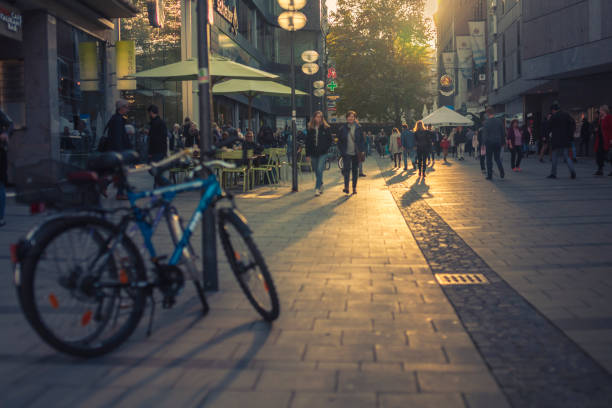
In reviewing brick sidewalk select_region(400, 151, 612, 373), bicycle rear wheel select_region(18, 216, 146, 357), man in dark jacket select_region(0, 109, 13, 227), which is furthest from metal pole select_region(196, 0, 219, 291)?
man in dark jacket select_region(0, 109, 13, 227)

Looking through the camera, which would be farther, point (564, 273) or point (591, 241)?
point (591, 241)

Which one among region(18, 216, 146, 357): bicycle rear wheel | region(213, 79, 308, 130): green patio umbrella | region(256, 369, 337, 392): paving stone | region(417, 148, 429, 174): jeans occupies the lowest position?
region(256, 369, 337, 392): paving stone

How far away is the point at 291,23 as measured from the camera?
15.2 m

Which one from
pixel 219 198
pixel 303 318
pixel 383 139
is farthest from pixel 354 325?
pixel 383 139

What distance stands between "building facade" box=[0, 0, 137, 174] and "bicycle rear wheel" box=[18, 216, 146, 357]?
11333mm

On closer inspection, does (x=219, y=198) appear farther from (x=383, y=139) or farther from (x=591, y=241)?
(x=383, y=139)

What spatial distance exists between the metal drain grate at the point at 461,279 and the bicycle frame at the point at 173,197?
2.27m

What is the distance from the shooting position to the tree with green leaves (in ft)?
160

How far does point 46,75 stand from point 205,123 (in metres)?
11.4

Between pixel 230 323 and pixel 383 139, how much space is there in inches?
1536

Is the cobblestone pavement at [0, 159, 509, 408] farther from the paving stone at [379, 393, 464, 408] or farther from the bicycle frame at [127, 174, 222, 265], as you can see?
the bicycle frame at [127, 174, 222, 265]

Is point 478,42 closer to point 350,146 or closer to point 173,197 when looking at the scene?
point 350,146

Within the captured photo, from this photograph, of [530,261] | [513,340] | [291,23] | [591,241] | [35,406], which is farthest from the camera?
[291,23]

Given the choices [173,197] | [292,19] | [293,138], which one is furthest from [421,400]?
[292,19]
